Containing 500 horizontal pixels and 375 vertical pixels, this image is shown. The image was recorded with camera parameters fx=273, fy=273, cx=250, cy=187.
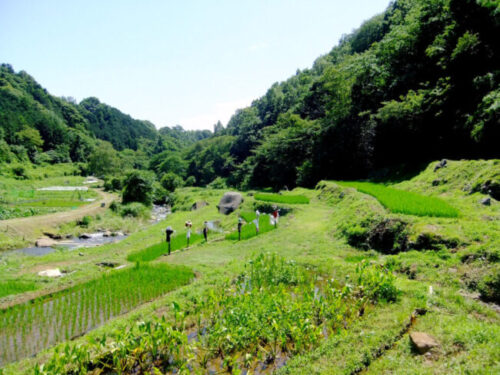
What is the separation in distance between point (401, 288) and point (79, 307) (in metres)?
8.56

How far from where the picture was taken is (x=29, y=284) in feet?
32.3

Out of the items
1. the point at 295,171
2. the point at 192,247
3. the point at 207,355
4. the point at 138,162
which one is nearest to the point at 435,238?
the point at 207,355

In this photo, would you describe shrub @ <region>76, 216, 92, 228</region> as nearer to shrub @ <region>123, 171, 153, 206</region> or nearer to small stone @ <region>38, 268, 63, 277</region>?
shrub @ <region>123, 171, 153, 206</region>

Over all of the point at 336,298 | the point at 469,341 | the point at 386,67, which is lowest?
the point at 336,298

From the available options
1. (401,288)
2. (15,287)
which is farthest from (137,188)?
(401,288)

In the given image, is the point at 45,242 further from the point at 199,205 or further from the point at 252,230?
the point at 252,230

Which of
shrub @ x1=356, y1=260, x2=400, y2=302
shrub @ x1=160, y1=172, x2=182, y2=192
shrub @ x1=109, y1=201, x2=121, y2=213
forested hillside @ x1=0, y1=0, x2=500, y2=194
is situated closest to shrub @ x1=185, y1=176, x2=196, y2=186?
shrub @ x1=160, y1=172, x2=182, y2=192

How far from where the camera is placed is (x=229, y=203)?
1066 inches

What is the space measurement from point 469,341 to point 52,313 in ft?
30.7

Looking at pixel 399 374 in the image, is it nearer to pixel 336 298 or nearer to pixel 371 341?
pixel 371 341

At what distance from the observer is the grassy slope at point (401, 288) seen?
13.1ft

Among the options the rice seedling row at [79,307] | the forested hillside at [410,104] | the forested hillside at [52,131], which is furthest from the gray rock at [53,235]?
the forested hillside at [52,131]

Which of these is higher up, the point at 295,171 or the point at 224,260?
the point at 295,171

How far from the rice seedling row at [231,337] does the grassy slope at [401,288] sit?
416 millimetres
